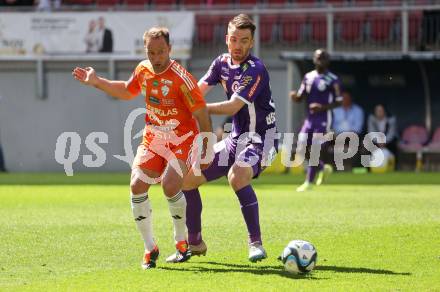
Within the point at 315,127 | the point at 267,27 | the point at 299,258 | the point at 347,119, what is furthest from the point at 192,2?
the point at 299,258

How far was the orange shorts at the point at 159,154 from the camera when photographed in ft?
29.1

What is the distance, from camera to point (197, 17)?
91.3 feet

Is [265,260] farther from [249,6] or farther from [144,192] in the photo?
[249,6]

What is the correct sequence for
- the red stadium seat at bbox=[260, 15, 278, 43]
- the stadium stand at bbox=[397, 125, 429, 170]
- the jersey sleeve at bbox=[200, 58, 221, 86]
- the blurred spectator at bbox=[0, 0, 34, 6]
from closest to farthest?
the jersey sleeve at bbox=[200, 58, 221, 86] → the stadium stand at bbox=[397, 125, 429, 170] → the red stadium seat at bbox=[260, 15, 278, 43] → the blurred spectator at bbox=[0, 0, 34, 6]

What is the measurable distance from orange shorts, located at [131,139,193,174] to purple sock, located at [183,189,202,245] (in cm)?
54

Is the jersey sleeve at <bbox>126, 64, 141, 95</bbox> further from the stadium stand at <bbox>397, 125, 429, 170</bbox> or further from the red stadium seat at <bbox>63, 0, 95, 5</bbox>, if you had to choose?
the red stadium seat at <bbox>63, 0, 95, 5</bbox>

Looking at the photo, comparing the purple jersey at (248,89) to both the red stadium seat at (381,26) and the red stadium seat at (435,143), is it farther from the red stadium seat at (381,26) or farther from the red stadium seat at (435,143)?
the red stadium seat at (381,26)

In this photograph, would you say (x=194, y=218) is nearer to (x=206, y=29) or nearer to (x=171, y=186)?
(x=171, y=186)

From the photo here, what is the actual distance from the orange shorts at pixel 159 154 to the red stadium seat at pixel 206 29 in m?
18.8

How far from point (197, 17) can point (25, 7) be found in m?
4.59

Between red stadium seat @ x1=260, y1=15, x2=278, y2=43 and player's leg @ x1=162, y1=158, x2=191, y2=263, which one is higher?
red stadium seat @ x1=260, y1=15, x2=278, y2=43

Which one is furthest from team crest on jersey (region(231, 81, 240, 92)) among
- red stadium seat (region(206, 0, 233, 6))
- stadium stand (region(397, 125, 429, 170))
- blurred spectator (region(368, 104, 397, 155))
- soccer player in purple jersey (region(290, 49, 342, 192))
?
red stadium seat (region(206, 0, 233, 6))

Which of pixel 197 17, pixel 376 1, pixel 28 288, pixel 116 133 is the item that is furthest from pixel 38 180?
pixel 28 288

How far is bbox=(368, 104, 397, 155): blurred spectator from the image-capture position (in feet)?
84.7
